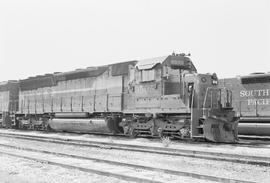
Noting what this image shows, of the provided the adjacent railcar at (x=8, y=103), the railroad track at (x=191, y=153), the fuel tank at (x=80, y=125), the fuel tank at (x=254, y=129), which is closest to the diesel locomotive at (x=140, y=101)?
the fuel tank at (x=80, y=125)

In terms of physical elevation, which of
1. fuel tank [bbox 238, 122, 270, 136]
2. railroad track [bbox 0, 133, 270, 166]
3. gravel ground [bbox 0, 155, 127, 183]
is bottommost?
gravel ground [bbox 0, 155, 127, 183]

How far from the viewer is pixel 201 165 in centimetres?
869

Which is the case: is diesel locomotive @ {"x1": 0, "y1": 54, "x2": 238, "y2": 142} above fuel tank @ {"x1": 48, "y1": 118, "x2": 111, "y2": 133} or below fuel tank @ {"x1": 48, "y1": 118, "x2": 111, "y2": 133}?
above

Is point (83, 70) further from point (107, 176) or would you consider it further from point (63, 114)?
point (107, 176)

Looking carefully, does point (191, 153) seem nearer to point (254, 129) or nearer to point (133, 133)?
point (133, 133)

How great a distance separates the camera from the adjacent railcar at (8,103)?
1029 inches

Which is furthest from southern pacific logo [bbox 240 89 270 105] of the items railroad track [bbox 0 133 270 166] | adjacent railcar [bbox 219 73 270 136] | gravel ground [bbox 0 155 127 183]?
gravel ground [bbox 0 155 127 183]

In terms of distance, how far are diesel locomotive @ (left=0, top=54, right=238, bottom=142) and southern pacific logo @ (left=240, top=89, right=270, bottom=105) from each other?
2.79ft

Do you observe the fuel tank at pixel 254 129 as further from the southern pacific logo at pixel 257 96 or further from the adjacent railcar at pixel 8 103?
the adjacent railcar at pixel 8 103

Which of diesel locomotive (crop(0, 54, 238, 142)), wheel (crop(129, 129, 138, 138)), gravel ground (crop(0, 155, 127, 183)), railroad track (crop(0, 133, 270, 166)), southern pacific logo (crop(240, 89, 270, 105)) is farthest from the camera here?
southern pacific logo (crop(240, 89, 270, 105))

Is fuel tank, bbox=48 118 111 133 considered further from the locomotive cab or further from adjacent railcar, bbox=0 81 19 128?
adjacent railcar, bbox=0 81 19 128

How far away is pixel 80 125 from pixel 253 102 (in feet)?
27.6

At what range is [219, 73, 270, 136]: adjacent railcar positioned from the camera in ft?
52.8

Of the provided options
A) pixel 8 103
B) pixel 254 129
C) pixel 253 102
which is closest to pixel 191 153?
pixel 254 129
